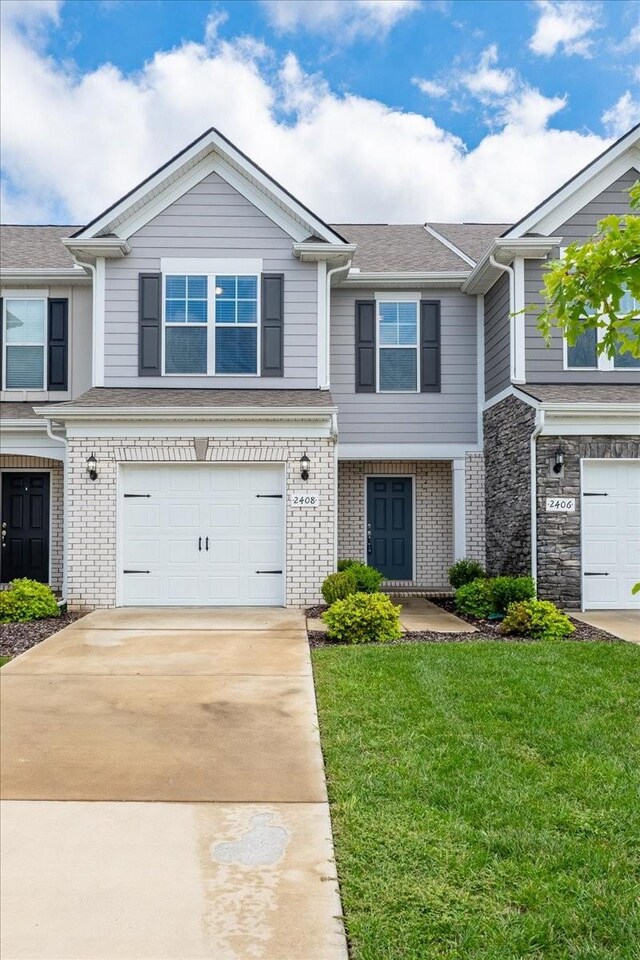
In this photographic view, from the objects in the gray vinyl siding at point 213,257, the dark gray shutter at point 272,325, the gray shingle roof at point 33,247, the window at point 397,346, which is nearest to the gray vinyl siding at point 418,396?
the window at point 397,346

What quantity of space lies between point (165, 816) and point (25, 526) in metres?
10.4

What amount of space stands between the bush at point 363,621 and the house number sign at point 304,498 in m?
2.22

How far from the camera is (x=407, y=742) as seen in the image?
4516mm

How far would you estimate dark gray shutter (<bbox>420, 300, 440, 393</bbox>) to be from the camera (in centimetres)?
1270

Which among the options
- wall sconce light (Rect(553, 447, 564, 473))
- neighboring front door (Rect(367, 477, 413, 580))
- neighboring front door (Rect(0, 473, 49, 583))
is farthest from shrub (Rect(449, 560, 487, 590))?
neighboring front door (Rect(0, 473, 49, 583))

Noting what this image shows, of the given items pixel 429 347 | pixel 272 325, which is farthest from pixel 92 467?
pixel 429 347

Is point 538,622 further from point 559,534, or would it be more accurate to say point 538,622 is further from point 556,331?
point 556,331

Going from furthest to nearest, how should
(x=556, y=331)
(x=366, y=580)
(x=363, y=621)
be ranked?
(x=556, y=331) → (x=366, y=580) → (x=363, y=621)

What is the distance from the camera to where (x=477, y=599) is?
10016 millimetres

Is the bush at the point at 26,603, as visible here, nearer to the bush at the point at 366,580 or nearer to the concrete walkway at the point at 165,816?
the concrete walkway at the point at 165,816

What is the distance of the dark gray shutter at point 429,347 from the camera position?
1270 centimetres

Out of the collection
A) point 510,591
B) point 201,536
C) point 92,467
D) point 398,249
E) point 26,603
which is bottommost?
point 26,603

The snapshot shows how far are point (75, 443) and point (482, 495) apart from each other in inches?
291

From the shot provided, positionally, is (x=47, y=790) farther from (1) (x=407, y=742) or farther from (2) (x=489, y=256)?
(2) (x=489, y=256)
